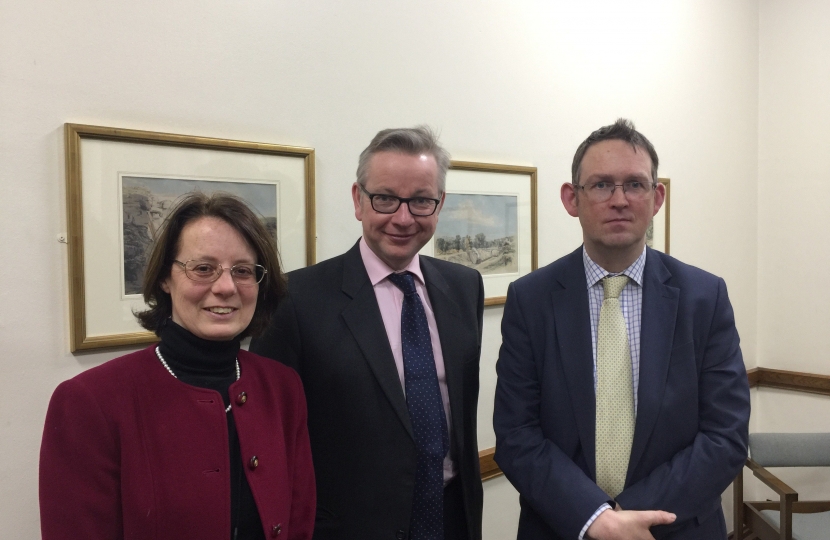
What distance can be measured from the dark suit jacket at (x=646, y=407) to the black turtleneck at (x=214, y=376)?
0.70 meters

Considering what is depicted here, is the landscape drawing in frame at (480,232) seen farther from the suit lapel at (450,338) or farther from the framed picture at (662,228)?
the framed picture at (662,228)

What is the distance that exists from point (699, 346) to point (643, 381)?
0.62 feet

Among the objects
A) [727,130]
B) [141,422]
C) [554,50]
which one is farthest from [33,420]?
[727,130]

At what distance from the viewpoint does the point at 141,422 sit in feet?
3.85

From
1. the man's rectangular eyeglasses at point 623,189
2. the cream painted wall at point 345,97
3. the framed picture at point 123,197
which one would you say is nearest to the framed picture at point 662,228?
the cream painted wall at point 345,97

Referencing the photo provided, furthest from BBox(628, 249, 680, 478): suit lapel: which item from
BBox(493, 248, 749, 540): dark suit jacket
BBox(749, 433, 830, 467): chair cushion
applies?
BBox(749, 433, 830, 467): chair cushion

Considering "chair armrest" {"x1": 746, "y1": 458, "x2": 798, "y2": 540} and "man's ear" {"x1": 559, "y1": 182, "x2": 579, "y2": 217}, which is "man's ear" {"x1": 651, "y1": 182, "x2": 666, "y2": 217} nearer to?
"man's ear" {"x1": 559, "y1": 182, "x2": 579, "y2": 217}

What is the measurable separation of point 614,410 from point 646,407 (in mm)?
80

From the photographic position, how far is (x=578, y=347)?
161 cm

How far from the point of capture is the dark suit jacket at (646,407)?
1.50 m

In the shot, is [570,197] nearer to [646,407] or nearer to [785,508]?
[646,407]

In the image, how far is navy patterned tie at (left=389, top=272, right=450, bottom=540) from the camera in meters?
1.61

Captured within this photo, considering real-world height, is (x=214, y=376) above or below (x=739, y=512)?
above

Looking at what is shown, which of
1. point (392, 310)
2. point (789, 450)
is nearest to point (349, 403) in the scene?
point (392, 310)
